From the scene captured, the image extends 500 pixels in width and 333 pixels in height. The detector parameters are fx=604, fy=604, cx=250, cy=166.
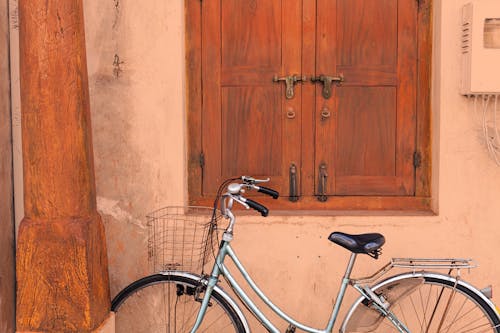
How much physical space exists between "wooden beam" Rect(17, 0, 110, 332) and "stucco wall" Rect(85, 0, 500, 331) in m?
0.58

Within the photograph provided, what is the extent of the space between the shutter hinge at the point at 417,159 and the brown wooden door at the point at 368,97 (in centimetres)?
2

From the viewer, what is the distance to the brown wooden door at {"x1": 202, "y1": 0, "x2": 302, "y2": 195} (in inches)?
163

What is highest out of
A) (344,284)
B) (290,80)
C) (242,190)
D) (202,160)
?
(290,80)

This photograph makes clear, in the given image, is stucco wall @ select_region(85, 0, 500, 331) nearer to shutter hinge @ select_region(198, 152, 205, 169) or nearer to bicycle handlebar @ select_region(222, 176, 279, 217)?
shutter hinge @ select_region(198, 152, 205, 169)

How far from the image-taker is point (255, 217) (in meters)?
4.04

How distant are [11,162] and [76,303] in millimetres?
1190

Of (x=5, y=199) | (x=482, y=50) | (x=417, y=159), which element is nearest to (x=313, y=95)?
(x=417, y=159)

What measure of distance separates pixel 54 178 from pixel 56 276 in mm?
553

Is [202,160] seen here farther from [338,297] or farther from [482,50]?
[482,50]

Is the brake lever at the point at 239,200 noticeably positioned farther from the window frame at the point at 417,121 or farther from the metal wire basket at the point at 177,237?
the window frame at the point at 417,121

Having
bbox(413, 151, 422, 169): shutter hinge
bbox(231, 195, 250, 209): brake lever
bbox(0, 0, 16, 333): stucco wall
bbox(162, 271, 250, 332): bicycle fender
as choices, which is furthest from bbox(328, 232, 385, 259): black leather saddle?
bbox(0, 0, 16, 333): stucco wall

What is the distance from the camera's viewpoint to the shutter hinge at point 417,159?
4.14 metres

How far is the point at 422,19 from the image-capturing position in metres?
4.13

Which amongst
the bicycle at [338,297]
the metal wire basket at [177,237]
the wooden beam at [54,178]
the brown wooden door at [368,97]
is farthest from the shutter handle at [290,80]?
the wooden beam at [54,178]
